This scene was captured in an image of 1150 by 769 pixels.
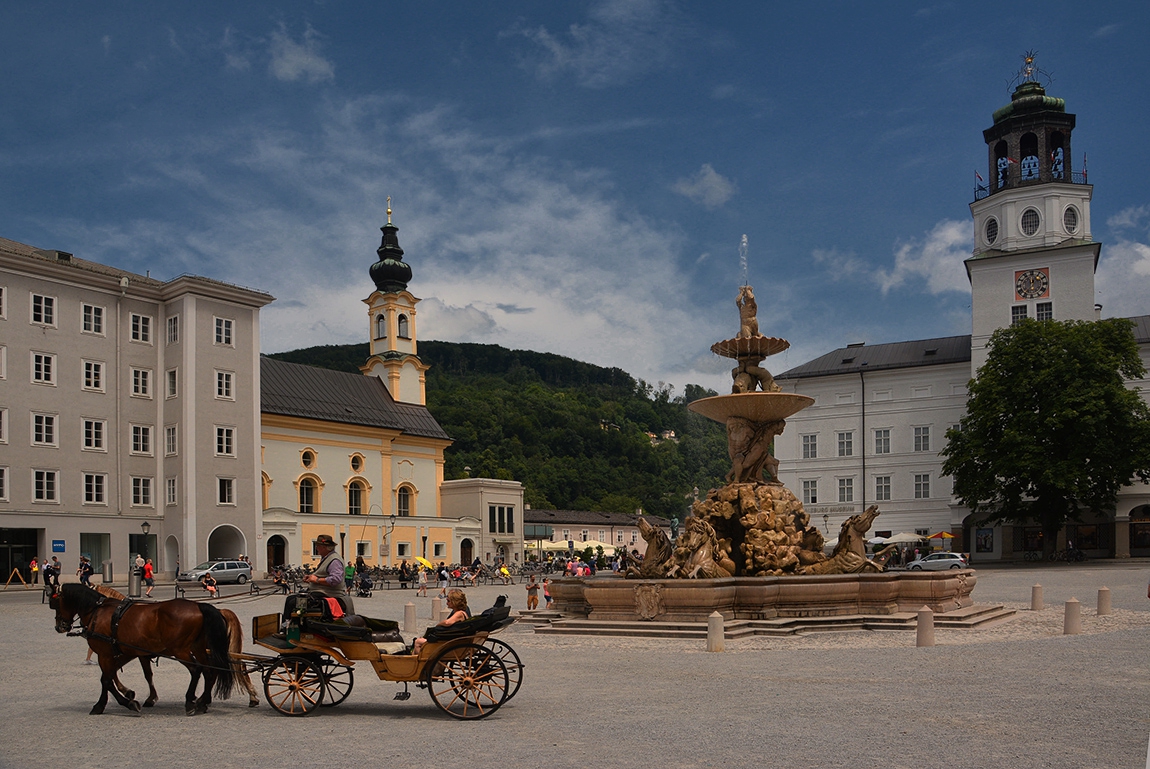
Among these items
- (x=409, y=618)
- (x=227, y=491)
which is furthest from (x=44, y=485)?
(x=409, y=618)

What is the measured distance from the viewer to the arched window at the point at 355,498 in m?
67.4

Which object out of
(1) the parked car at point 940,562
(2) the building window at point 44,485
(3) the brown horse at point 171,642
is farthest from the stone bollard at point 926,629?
(2) the building window at point 44,485

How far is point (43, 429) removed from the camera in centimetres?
4566

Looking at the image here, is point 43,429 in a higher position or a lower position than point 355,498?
higher

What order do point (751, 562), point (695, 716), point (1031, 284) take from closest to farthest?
point (695, 716), point (751, 562), point (1031, 284)

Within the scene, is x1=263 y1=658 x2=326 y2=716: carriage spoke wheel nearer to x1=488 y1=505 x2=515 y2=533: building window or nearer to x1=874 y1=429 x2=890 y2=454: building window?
x1=874 y1=429 x2=890 y2=454: building window

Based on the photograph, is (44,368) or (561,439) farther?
(561,439)

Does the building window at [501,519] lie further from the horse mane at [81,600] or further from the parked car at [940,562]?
the horse mane at [81,600]

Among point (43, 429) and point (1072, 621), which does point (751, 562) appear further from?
point (43, 429)

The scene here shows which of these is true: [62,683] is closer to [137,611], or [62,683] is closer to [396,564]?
[137,611]

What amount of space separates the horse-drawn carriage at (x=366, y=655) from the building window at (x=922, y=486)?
56810mm

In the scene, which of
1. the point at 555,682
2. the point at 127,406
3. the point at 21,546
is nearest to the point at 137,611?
the point at 555,682

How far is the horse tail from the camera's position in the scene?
34.5ft

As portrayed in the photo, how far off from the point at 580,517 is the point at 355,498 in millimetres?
44395
